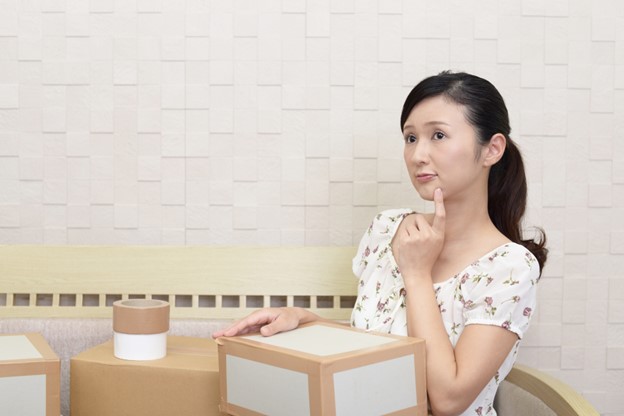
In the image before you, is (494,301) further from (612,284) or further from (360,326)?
(612,284)

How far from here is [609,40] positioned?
1.59m

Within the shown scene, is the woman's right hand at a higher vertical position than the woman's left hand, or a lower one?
lower

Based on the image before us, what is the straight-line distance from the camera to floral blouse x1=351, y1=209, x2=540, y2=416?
113 centimetres

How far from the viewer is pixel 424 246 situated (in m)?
1.20

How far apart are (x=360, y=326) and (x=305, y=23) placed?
71 centimetres

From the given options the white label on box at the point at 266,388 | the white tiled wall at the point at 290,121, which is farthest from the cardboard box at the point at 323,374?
the white tiled wall at the point at 290,121

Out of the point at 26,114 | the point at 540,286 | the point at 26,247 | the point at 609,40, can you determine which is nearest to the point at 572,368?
the point at 540,286

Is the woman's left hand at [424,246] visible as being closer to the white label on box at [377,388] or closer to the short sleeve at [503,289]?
the short sleeve at [503,289]

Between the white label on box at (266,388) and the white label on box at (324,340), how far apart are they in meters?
0.04

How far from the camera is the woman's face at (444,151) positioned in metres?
1.20

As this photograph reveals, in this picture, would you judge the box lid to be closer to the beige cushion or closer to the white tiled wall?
the white tiled wall

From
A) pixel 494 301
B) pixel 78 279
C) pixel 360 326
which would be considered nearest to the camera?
pixel 494 301

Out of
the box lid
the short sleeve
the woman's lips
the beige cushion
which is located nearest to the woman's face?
the woman's lips

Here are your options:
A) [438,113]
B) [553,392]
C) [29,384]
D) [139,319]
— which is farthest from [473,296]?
[29,384]
